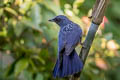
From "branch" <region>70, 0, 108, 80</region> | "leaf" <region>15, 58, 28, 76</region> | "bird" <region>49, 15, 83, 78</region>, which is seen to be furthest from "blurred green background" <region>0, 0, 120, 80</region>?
"branch" <region>70, 0, 108, 80</region>

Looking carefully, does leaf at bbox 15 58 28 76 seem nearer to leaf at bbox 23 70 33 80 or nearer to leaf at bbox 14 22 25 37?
leaf at bbox 23 70 33 80

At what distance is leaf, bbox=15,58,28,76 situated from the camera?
10.3 ft

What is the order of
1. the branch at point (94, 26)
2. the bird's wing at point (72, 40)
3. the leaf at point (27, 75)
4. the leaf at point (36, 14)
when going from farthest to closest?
the leaf at point (27, 75)
the leaf at point (36, 14)
the bird's wing at point (72, 40)
the branch at point (94, 26)

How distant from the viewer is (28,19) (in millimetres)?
3191

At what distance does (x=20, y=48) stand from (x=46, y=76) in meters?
0.37

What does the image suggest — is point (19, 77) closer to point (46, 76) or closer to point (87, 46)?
point (46, 76)

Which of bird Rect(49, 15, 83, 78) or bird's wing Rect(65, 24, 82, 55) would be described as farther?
bird's wing Rect(65, 24, 82, 55)

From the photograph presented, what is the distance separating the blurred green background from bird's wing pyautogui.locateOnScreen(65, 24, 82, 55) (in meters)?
0.74

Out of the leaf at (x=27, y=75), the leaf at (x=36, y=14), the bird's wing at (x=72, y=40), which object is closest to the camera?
the bird's wing at (x=72, y=40)

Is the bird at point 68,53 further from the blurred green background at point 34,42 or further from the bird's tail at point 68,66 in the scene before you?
the blurred green background at point 34,42

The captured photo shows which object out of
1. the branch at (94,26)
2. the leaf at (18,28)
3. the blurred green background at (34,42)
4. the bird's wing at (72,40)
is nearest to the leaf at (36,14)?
the blurred green background at (34,42)

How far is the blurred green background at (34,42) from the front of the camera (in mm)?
3127

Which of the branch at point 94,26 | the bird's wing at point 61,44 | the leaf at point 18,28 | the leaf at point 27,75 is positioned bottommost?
the leaf at point 27,75

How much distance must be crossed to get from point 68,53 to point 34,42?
4.02ft
